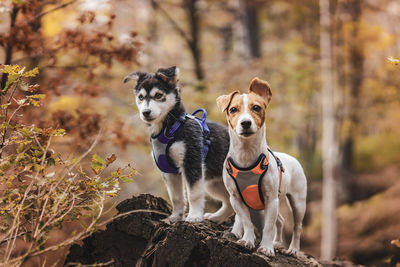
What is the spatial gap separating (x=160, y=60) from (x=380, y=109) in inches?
286

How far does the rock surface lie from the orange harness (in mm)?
449

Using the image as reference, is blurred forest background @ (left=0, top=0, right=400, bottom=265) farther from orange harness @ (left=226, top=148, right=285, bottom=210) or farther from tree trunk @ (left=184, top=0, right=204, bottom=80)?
orange harness @ (left=226, top=148, right=285, bottom=210)

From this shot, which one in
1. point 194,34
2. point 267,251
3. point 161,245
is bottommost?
point 161,245

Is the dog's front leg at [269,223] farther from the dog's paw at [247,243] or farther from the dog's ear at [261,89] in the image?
the dog's ear at [261,89]

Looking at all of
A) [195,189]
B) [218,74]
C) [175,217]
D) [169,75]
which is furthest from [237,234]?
[218,74]

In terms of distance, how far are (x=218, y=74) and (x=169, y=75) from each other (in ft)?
20.2

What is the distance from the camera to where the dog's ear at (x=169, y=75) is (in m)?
3.88

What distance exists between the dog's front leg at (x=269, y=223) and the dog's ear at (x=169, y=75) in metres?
1.49

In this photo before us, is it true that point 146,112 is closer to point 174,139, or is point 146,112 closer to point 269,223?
point 174,139

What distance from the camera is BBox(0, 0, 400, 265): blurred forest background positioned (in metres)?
6.14

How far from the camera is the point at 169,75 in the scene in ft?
12.8

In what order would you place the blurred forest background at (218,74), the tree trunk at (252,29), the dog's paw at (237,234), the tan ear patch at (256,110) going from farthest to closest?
1. the tree trunk at (252,29)
2. the blurred forest background at (218,74)
3. the dog's paw at (237,234)
4. the tan ear patch at (256,110)

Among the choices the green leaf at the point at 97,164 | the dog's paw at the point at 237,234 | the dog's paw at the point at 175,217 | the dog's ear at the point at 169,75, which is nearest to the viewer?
the green leaf at the point at 97,164

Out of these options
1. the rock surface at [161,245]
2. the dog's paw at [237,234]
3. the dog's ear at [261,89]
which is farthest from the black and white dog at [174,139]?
the dog's ear at [261,89]
